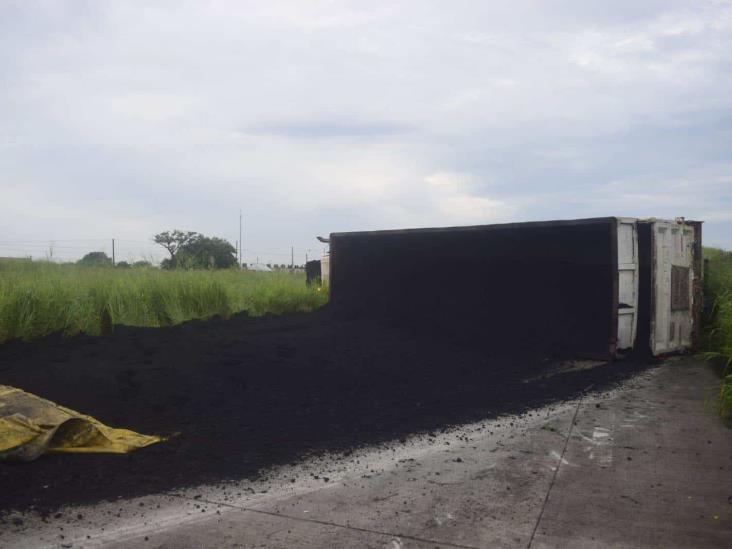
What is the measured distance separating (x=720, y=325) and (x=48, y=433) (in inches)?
291

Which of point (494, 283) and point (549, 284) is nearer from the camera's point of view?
point (549, 284)

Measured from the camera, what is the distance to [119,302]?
9875 mm

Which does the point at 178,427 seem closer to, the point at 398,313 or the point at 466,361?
the point at 466,361

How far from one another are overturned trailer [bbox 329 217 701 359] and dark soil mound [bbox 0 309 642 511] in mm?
707

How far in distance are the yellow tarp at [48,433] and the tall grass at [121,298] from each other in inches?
141

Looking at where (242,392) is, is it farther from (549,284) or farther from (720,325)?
(720,325)

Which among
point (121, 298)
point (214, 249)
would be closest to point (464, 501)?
point (121, 298)

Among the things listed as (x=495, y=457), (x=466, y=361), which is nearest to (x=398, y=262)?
(x=466, y=361)

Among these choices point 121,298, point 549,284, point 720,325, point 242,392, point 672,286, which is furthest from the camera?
point 121,298

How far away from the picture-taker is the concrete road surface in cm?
345

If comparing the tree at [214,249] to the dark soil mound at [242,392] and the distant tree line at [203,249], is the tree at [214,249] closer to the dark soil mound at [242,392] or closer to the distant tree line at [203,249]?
the distant tree line at [203,249]

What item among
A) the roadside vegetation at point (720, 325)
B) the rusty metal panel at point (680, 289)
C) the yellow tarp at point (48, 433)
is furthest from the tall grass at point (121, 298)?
the roadside vegetation at point (720, 325)

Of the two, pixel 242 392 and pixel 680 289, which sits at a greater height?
pixel 680 289

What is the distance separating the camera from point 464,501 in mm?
3961
